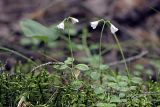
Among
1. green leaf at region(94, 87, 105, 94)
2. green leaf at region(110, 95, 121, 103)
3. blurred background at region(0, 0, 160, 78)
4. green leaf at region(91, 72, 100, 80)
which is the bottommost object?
green leaf at region(110, 95, 121, 103)

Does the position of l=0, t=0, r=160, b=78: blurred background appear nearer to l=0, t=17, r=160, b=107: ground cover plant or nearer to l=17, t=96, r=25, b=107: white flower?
l=0, t=17, r=160, b=107: ground cover plant

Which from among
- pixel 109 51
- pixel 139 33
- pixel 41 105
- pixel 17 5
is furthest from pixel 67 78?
pixel 17 5

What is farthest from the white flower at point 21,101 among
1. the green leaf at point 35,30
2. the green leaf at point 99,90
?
the green leaf at point 35,30

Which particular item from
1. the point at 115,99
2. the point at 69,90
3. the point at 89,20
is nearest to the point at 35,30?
the point at 69,90

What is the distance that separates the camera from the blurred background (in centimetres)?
401

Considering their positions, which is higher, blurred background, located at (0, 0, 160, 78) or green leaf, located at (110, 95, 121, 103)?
blurred background, located at (0, 0, 160, 78)

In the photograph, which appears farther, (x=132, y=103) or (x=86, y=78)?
(x=86, y=78)

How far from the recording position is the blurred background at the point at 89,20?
4.01m

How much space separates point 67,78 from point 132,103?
1.09ft

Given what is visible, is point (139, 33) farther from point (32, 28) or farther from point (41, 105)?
point (41, 105)

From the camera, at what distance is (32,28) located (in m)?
2.67

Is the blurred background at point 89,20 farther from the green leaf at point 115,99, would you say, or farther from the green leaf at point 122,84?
the green leaf at point 115,99

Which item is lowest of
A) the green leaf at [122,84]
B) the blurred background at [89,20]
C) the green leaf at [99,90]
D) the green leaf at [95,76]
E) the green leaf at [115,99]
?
the green leaf at [115,99]

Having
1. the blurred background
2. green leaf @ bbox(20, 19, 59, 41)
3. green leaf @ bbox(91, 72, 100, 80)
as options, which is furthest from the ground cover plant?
the blurred background
